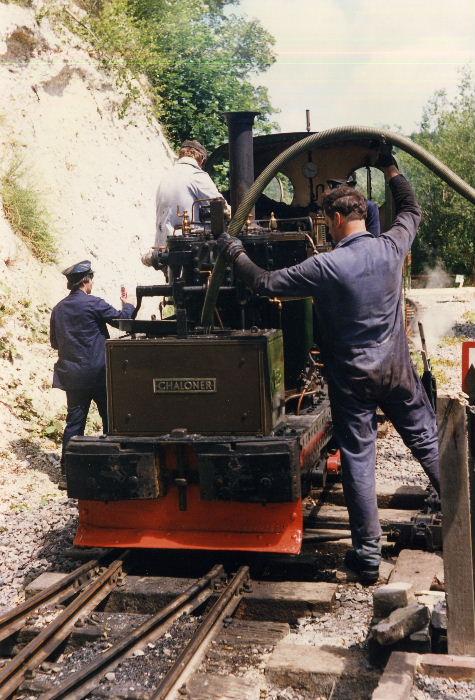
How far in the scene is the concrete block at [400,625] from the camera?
3.68 m

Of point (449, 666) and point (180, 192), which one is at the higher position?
point (180, 192)

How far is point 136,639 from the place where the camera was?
4234 mm

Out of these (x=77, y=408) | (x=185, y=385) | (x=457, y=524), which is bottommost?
(x=77, y=408)

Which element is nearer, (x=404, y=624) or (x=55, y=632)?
(x=404, y=624)

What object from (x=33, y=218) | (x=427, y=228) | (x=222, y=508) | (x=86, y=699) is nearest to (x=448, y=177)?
(x=222, y=508)

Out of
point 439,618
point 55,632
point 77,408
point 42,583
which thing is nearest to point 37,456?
point 77,408

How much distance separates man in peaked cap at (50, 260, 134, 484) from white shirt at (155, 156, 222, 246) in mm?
800

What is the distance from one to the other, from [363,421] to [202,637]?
1524mm

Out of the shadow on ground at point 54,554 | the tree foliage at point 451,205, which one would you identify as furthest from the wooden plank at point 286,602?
the tree foliage at point 451,205

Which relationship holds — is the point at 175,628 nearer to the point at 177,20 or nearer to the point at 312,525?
the point at 312,525

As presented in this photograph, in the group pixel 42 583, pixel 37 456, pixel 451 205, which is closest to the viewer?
pixel 42 583

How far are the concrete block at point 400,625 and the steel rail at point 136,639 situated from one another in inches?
45.7

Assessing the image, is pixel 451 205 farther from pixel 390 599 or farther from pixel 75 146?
pixel 390 599

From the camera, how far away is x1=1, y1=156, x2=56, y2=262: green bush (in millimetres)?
10742
